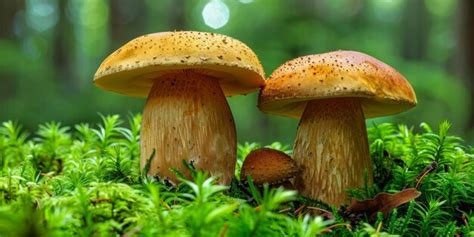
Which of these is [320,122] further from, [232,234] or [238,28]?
[238,28]

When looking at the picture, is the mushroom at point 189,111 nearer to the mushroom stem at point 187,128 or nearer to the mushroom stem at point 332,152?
the mushroom stem at point 187,128

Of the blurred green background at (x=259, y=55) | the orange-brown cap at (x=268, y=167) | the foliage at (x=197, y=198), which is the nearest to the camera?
the foliage at (x=197, y=198)

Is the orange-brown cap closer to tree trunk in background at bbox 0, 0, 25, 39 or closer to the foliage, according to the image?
the foliage

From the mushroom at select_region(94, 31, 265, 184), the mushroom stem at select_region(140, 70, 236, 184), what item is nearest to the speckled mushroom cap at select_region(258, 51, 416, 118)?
the mushroom at select_region(94, 31, 265, 184)

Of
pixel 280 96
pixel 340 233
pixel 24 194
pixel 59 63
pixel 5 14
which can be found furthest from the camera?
pixel 59 63

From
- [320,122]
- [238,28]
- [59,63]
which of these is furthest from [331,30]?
[59,63]

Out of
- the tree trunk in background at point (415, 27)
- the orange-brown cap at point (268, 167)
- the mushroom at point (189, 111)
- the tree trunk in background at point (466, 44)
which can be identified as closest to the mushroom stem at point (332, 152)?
the orange-brown cap at point (268, 167)

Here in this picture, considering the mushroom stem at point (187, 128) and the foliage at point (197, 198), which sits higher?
the mushroom stem at point (187, 128)
